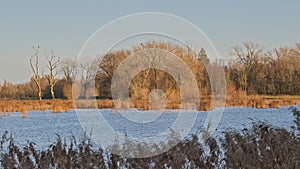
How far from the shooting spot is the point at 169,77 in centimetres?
1173

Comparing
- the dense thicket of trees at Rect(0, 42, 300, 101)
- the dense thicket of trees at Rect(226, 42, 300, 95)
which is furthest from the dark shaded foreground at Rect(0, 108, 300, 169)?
A: the dense thicket of trees at Rect(226, 42, 300, 95)

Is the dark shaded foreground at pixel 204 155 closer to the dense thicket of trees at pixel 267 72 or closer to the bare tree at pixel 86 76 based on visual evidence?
the bare tree at pixel 86 76

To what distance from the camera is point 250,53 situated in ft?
158

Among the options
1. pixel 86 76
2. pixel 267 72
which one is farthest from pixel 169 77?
pixel 267 72

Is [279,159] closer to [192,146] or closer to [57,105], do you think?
[192,146]

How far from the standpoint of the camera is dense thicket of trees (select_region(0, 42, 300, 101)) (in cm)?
1062

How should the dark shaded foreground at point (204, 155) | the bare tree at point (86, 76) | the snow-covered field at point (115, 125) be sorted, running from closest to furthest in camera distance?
the dark shaded foreground at point (204, 155) < the bare tree at point (86, 76) < the snow-covered field at point (115, 125)

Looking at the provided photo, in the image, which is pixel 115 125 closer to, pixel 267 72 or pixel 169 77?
pixel 169 77

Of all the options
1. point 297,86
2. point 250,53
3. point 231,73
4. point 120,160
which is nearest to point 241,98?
point 231,73

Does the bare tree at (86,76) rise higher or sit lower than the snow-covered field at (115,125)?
higher

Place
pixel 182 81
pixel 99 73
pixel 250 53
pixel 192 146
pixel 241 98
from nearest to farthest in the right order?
1. pixel 192 146
2. pixel 182 81
3. pixel 99 73
4. pixel 241 98
5. pixel 250 53

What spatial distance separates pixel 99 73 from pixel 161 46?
2.53m

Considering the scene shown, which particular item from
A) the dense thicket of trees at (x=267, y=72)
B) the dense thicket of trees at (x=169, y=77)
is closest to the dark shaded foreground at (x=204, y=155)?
the dense thicket of trees at (x=169, y=77)

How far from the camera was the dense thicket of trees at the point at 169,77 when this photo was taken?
418 inches
